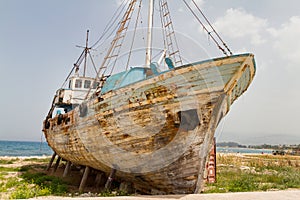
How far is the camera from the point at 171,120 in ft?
23.3

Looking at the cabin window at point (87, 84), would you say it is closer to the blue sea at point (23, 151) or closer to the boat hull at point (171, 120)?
the boat hull at point (171, 120)

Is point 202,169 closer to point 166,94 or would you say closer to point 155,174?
point 155,174

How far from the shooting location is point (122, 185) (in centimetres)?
920

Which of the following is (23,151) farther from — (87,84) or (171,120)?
(171,120)

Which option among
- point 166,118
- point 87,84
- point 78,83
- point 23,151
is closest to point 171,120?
point 166,118

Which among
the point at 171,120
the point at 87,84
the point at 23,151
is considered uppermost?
the point at 87,84

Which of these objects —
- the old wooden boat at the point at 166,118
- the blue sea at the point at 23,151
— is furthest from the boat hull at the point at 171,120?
the blue sea at the point at 23,151

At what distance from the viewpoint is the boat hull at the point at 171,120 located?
22.4 feet

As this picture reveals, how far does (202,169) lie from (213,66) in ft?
9.55

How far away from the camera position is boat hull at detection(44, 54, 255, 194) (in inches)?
269

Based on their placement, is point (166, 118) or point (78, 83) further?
point (78, 83)

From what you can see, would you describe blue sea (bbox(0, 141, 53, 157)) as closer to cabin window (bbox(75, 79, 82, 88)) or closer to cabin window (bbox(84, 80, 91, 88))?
cabin window (bbox(75, 79, 82, 88))

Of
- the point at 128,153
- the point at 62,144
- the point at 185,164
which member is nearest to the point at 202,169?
the point at 185,164

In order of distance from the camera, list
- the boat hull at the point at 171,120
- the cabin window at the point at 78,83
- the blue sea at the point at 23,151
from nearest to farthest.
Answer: the boat hull at the point at 171,120 → the cabin window at the point at 78,83 → the blue sea at the point at 23,151
